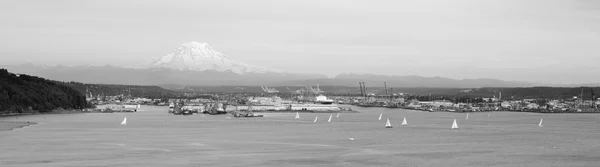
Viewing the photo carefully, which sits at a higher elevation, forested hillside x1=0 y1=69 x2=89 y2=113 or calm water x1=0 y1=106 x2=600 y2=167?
forested hillside x1=0 y1=69 x2=89 y2=113

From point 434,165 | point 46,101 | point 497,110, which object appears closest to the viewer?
point 434,165

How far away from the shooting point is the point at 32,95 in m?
102

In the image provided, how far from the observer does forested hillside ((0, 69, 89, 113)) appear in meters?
94.1

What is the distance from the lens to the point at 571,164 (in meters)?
34.3

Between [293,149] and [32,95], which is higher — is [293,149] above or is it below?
below

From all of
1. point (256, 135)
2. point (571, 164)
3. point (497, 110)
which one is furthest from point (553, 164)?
point (497, 110)

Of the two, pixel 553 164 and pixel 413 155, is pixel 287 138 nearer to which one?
pixel 413 155

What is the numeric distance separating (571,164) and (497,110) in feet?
338

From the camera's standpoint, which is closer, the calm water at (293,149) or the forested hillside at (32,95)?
the calm water at (293,149)

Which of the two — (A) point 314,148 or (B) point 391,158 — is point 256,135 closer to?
(A) point 314,148

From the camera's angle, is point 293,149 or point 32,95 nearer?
point 293,149

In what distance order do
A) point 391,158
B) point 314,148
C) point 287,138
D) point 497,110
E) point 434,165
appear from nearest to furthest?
point 434,165
point 391,158
point 314,148
point 287,138
point 497,110

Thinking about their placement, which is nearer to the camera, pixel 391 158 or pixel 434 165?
pixel 434 165

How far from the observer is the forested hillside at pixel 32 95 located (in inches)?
3703
